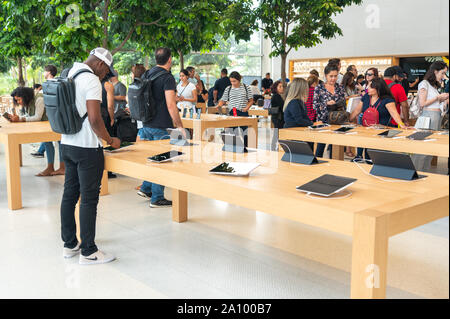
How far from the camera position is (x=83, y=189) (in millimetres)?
2908


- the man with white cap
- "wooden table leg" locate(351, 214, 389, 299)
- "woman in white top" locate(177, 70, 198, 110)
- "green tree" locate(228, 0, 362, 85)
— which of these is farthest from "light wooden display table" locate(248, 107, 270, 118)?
"wooden table leg" locate(351, 214, 389, 299)

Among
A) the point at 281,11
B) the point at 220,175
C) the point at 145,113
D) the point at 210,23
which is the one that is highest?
the point at 281,11

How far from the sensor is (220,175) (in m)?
2.57

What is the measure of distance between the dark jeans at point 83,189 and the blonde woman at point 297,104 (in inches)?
95.6

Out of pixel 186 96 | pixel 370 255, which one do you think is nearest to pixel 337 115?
pixel 186 96

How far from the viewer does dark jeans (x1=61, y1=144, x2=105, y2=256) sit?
2.87 metres

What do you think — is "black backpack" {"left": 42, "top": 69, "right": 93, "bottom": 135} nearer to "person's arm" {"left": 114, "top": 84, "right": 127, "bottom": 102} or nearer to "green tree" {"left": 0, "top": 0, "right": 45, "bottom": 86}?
"green tree" {"left": 0, "top": 0, "right": 45, "bottom": 86}

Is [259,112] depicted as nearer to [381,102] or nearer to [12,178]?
[381,102]

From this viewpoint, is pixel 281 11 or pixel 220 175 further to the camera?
pixel 281 11

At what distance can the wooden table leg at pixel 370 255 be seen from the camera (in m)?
1.73

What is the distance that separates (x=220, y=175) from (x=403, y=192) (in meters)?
0.95

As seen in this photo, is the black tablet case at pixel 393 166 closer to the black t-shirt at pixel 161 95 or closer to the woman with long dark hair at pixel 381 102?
the black t-shirt at pixel 161 95
